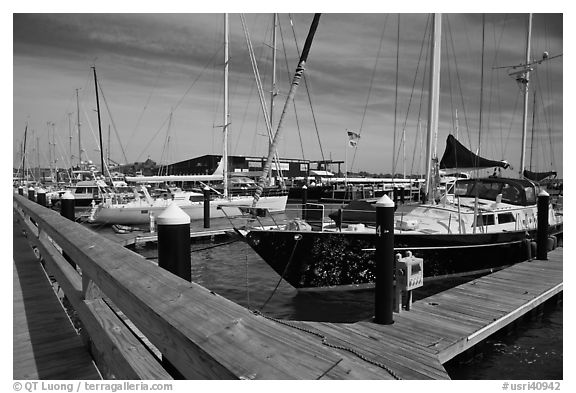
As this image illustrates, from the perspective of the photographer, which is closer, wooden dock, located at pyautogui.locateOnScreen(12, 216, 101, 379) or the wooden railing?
the wooden railing

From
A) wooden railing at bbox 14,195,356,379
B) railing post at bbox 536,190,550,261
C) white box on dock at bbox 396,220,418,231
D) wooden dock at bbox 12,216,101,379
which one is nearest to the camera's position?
wooden railing at bbox 14,195,356,379

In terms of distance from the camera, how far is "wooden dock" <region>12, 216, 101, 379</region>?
324cm

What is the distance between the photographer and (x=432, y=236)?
9492 millimetres

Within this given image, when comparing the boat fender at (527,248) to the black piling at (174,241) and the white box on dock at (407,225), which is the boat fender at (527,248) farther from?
the black piling at (174,241)

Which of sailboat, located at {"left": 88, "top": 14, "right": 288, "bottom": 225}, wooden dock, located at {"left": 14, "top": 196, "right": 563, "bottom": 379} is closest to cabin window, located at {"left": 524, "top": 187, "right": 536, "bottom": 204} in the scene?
wooden dock, located at {"left": 14, "top": 196, "right": 563, "bottom": 379}

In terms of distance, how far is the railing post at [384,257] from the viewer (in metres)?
4.91

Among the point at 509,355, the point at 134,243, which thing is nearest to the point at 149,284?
the point at 509,355

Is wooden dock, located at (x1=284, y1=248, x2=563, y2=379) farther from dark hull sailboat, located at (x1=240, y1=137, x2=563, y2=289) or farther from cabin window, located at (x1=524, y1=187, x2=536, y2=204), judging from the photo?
cabin window, located at (x1=524, y1=187, x2=536, y2=204)

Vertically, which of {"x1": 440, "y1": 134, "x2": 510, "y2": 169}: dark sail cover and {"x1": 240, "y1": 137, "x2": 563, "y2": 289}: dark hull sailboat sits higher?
{"x1": 440, "y1": 134, "x2": 510, "y2": 169}: dark sail cover

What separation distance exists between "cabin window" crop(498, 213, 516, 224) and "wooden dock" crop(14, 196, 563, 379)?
4.59 m

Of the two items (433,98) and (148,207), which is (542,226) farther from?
(148,207)

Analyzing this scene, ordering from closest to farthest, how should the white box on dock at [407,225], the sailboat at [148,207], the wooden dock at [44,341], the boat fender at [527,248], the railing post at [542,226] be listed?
the wooden dock at [44,341]
the white box on dock at [407,225]
the railing post at [542,226]
the boat fender at [527,248]
the sailboat at [148,207]

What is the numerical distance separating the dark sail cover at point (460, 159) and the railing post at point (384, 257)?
825 centimetres

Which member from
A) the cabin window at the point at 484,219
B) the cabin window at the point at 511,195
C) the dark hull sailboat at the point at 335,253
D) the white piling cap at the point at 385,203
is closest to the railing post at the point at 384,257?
the white piling cap at the point at 385,203
